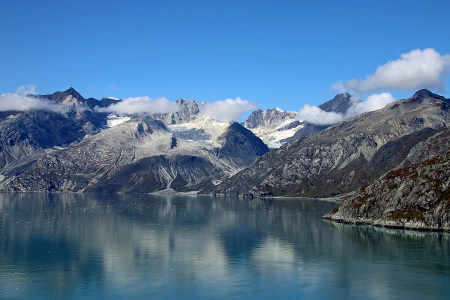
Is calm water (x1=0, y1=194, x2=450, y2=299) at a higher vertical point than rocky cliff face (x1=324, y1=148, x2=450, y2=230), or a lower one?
lower

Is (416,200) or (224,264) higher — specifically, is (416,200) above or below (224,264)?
above

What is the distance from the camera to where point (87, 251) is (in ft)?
456

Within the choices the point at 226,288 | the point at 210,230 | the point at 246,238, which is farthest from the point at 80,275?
the point at 210,230

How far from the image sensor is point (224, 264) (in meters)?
122

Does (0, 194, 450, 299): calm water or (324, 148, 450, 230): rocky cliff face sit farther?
(324, 148, 450, 230): rocky cliff face

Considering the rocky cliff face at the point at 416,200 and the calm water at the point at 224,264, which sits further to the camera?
the rocky cliff face at the point at 416,200

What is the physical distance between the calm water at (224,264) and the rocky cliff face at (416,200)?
8.85m

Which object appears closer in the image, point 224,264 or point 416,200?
point 224,264

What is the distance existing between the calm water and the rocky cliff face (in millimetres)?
8855

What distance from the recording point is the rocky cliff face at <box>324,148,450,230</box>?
172 meters

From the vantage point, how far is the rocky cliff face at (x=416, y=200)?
172375mm

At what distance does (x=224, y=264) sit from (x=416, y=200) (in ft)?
294

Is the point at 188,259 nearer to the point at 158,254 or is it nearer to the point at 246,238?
the point at 158,254

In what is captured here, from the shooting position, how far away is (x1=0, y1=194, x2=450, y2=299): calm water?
9669 cm
